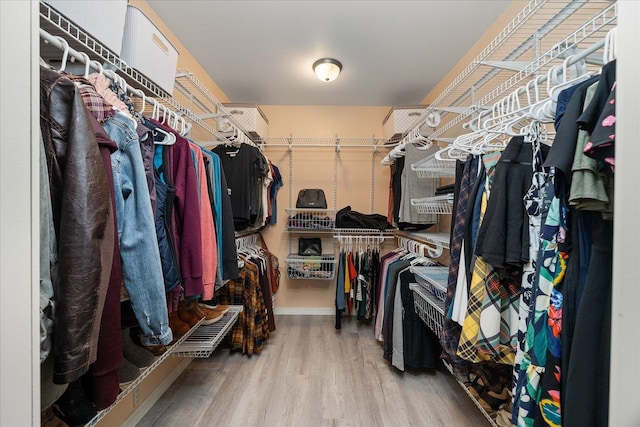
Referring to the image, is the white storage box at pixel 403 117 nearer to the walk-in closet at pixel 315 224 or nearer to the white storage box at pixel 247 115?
the walk-in closet at pixel 315 224

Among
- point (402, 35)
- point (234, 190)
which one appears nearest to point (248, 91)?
point (234, 190)

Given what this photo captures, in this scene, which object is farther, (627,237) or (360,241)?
(360,241)

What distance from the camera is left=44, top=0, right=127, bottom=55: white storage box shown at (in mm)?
815

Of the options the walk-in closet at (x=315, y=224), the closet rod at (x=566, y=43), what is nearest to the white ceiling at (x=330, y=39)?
the walk-in closet at (x=315, y=224)

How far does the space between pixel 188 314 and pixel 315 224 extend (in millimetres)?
1657

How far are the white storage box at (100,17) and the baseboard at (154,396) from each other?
6.02ft

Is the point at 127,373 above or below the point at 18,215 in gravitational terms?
below

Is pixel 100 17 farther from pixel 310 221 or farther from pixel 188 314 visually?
pixel 310 221

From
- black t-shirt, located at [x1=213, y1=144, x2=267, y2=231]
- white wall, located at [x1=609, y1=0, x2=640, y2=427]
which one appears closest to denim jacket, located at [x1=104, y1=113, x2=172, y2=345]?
white wall, located at [x1=609, y1=0, x2=640, y2=427]

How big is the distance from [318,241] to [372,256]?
2.16ft

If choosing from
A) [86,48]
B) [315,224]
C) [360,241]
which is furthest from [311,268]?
[86,48]

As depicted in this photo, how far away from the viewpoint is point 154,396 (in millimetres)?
1664

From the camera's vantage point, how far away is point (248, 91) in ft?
9.38

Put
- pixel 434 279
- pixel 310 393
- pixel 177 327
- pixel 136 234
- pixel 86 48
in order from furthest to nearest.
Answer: pixel 310 393, pixel 434 279, pixel 177 327, pixel 86 48, pixel 136 234
